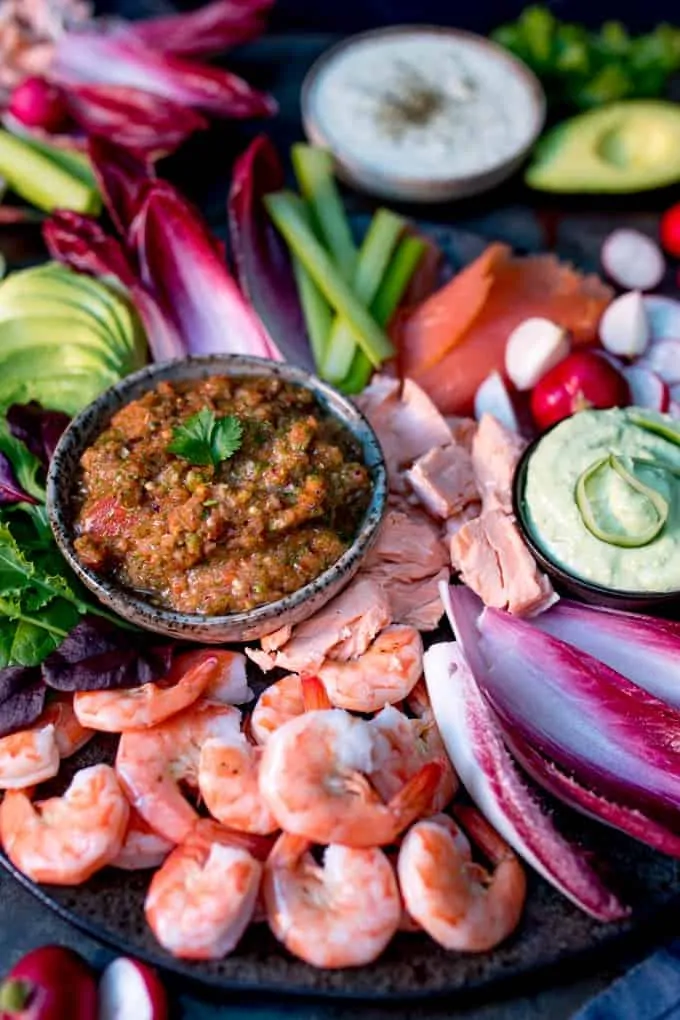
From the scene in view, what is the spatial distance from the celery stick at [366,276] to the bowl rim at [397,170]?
37 centimetres

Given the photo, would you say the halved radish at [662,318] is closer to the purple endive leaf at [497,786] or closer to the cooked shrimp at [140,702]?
the purple endive leaf at [497,786]

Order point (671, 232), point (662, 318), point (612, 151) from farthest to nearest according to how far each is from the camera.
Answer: point (612, 151), point (671, 232), point (662, 318)

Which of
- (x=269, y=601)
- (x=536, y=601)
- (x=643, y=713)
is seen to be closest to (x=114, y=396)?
(x=269, y=601)

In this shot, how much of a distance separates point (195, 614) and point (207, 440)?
534 millimetres

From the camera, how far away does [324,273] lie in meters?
4.42

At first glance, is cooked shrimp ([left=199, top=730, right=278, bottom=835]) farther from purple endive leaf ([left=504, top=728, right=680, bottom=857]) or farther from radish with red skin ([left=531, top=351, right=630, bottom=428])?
radish with red skin ([left=531, top=351, right=630, bottom=428])

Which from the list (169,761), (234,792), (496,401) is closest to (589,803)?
(234,792)

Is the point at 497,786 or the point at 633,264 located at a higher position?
the point at 633,264

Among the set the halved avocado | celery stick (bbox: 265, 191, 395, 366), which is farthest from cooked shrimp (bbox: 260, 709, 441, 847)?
the halved avocado

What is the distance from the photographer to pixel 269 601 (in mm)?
3326

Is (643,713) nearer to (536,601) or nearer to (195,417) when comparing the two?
(536,601)

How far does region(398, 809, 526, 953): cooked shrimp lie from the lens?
2.90 meters

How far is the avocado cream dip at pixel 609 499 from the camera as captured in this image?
11.2 ft

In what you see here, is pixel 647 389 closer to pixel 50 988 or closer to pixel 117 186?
pixel 117 186
